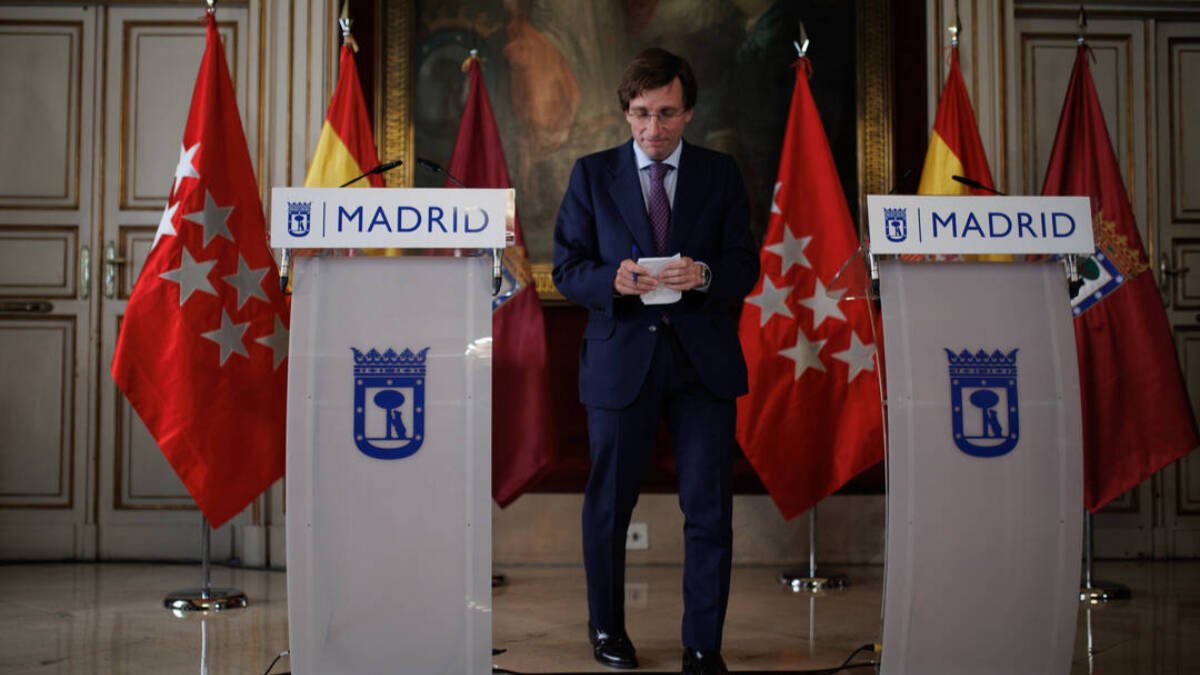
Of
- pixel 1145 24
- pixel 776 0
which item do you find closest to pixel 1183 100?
pixel 1145 24

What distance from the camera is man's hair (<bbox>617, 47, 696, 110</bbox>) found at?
2.95 m

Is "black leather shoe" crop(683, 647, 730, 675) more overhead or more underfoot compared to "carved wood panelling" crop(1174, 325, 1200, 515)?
more underfoot

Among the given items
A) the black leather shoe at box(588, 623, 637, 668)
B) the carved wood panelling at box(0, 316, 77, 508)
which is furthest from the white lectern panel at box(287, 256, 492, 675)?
the carved wood panelling at box(0, 316, 77, 508)

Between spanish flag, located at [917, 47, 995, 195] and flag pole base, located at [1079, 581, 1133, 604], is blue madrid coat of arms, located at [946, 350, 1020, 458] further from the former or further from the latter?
spanish flag, located at [917, 47, 995, 195]

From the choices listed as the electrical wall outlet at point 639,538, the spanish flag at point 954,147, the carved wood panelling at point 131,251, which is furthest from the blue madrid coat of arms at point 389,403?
the carved wood panelling at point 131,251

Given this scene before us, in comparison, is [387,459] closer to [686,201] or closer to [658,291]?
[658,291]

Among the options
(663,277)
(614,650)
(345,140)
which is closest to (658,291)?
(663,277)

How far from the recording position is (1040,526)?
100 inches

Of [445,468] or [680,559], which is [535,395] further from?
[445,468]

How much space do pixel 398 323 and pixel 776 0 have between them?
11.6 feet

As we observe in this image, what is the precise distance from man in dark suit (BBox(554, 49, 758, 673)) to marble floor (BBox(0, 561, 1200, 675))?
14.0 inches

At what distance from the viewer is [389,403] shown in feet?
8.08

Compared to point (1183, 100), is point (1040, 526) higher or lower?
lower

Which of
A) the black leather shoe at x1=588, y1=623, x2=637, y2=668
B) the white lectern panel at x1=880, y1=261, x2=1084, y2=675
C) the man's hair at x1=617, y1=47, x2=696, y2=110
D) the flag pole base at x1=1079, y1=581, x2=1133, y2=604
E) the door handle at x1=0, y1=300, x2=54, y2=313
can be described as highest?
the man's hair at x1=617, y1=47, x2=696, y2=110
